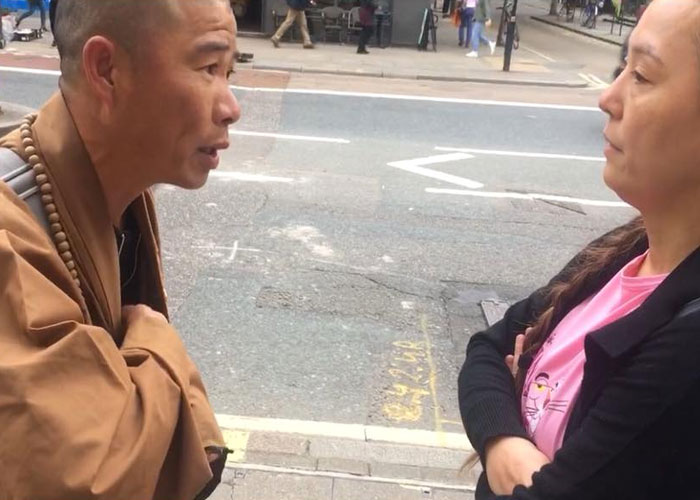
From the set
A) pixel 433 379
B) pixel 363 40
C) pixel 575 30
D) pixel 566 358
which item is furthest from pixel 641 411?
pixel 575 30

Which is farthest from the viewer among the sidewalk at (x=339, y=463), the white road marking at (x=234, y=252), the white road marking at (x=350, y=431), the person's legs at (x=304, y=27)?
the person's legs at (x=304, y=27)

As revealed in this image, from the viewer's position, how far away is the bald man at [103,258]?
3.46 feet

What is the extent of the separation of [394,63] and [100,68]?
16628 millimetres

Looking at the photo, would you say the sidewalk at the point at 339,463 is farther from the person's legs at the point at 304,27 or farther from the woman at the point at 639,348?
the person's legs at the point at 304,27

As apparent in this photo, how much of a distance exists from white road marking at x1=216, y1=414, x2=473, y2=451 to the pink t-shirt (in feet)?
7.03

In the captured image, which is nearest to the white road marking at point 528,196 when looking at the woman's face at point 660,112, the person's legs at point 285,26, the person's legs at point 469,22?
the woman's face at point 660,112

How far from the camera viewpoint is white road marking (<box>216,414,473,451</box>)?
3.79m

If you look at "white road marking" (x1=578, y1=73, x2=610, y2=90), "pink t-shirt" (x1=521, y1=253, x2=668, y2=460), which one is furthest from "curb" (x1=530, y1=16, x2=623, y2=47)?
"pink t-shirt" (x1=521, y1=253, x2=668, y2=460)

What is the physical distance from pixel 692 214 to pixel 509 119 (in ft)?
36.5

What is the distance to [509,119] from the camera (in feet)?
40.1

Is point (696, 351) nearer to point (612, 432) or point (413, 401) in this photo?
point (612, 432)

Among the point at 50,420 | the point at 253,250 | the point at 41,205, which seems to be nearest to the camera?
the point at 50,420

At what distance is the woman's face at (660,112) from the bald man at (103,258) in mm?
715

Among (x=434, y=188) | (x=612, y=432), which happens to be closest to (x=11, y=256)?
(x=612, y=432)
